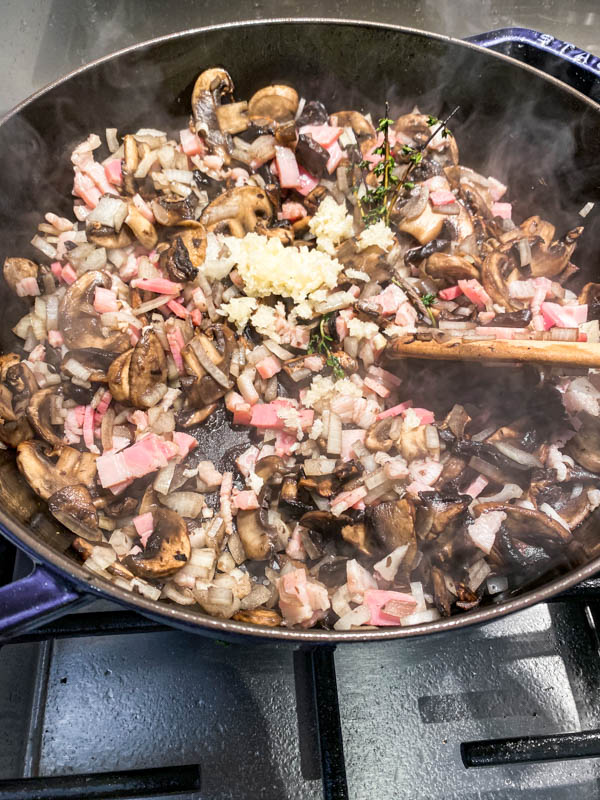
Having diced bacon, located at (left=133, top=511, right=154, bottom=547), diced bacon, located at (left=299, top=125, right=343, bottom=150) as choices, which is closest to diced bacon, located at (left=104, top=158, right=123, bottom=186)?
diced bacon, located at (left=299, top=125, right=343, bottom=150)

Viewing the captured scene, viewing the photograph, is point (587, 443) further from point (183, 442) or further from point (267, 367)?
point (183, 442)

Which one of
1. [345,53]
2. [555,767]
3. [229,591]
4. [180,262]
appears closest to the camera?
[229,591]

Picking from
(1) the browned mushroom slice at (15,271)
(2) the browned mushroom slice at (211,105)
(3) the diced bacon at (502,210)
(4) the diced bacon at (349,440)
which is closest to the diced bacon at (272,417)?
(4) the diced bacon at (349,440)

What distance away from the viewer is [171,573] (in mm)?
2168

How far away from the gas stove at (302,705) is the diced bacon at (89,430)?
54 cm

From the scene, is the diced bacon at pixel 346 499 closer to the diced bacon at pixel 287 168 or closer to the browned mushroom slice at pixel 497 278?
the browned mushroom slice at pixel 497 278

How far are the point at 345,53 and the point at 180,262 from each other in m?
1.60

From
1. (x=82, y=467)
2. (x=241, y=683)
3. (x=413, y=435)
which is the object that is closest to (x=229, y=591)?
(x=241, y=683)

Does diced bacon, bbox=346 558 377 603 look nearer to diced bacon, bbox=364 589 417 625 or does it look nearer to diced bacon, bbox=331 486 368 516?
diced bacon, bbox=364 589 417 625

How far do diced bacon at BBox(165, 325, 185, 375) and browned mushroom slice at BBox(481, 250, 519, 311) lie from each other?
5.18 ft

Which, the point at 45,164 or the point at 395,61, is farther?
the point at 395,61

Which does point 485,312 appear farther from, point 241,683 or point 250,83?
point 241,683

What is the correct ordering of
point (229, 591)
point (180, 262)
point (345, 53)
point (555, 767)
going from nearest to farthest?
point (229, 591) < point (555, 767) < point (180, 262) < point (345, 53)

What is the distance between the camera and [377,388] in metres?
2.72
